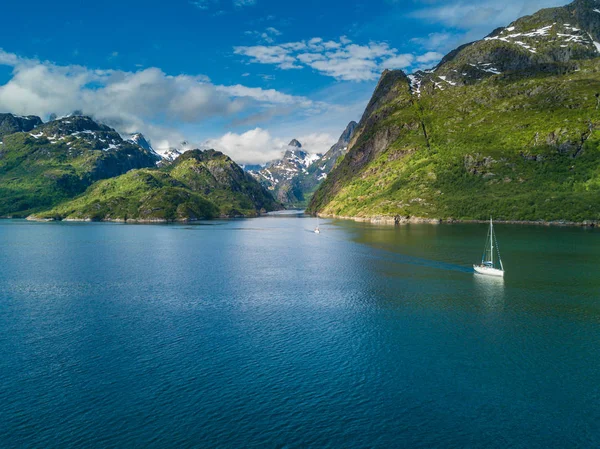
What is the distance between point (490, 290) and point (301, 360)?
203 ft

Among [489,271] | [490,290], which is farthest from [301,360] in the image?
[489,271]

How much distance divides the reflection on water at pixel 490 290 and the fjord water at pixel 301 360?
644 mm

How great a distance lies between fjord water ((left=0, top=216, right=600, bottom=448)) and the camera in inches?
1523

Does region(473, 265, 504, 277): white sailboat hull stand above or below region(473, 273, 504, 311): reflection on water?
above

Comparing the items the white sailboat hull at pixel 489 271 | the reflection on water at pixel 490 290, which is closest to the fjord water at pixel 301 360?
the reflection on water at pixel 490 290

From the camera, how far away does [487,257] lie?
136125 millimetres

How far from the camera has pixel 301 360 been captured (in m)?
54.8

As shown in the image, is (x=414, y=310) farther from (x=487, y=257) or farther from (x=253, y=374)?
(x=487, y=257)

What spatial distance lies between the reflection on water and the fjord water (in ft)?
2.11

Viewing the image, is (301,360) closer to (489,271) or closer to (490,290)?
(490,290)

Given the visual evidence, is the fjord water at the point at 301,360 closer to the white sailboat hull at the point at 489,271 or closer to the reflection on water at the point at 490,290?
the reflection on water at the point at 490,290

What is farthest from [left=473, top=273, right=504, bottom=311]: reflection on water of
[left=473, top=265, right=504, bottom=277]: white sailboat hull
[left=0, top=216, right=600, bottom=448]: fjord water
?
[left=473, top=265, right=504, bottom=277]: white sailboat hull

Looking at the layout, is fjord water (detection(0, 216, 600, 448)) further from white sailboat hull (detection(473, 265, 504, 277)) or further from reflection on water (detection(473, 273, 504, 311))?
white sailboat hull (detection(473, 265, 504, 277))

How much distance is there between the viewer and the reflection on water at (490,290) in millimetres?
83950
